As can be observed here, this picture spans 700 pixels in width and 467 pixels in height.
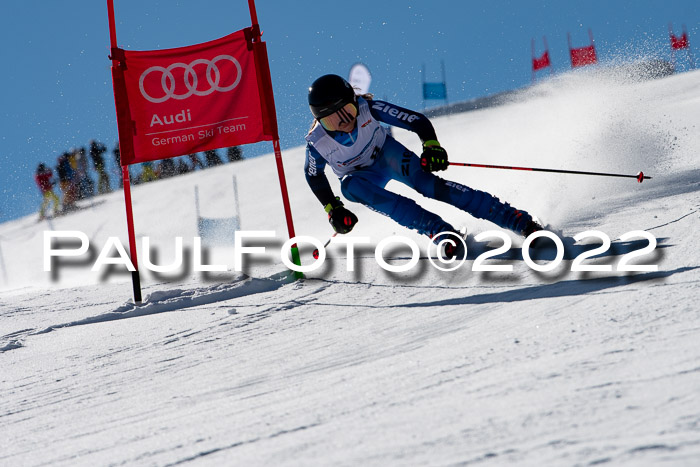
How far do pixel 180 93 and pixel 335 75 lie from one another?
148cm

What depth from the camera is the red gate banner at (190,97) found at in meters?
5.40

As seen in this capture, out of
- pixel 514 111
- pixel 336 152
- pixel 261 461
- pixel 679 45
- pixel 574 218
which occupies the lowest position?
pixel 261 461

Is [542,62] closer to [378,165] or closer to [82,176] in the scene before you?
[82,176]

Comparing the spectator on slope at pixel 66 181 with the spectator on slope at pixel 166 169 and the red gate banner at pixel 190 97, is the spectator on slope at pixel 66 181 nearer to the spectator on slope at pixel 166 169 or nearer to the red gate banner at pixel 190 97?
the spectator on slope at pixel 166 169

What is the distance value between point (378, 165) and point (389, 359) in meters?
2.56

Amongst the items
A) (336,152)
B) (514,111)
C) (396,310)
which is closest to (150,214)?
(514,111)

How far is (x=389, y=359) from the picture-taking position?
2.58 meters

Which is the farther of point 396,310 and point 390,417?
point 396,310

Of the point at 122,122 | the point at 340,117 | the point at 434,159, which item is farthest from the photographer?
the point at 122,122

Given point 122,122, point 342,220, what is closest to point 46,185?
point 122,122

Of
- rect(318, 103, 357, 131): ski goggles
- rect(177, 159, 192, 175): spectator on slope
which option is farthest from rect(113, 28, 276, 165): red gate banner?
rect(177, 159, 192, 175): spectator on slope

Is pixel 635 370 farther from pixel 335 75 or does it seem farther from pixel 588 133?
pixel 588 133

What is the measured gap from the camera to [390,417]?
189 cm

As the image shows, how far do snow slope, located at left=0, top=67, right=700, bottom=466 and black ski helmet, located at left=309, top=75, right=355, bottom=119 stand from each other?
1164mm
